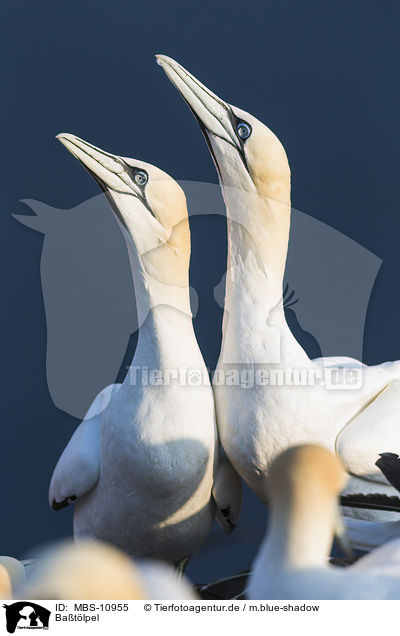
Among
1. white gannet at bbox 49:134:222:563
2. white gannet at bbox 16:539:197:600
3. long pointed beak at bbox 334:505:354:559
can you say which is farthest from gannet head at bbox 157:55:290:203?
white gannet at bbox 16:539:197:600

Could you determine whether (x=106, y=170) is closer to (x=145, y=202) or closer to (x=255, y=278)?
(x=145, y=202)

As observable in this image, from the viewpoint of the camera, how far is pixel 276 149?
7.29 feet

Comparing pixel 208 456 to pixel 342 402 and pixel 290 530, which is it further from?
pixel 290 530

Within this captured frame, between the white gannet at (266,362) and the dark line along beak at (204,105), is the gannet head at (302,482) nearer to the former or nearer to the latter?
the white gannet at (266,362)

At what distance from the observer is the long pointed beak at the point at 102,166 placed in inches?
87.0

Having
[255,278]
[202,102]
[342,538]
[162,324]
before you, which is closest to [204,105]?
[202,102]

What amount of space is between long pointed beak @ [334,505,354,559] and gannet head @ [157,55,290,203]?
74 cm

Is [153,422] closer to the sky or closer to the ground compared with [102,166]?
closer to the ground

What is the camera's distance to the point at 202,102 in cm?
228
